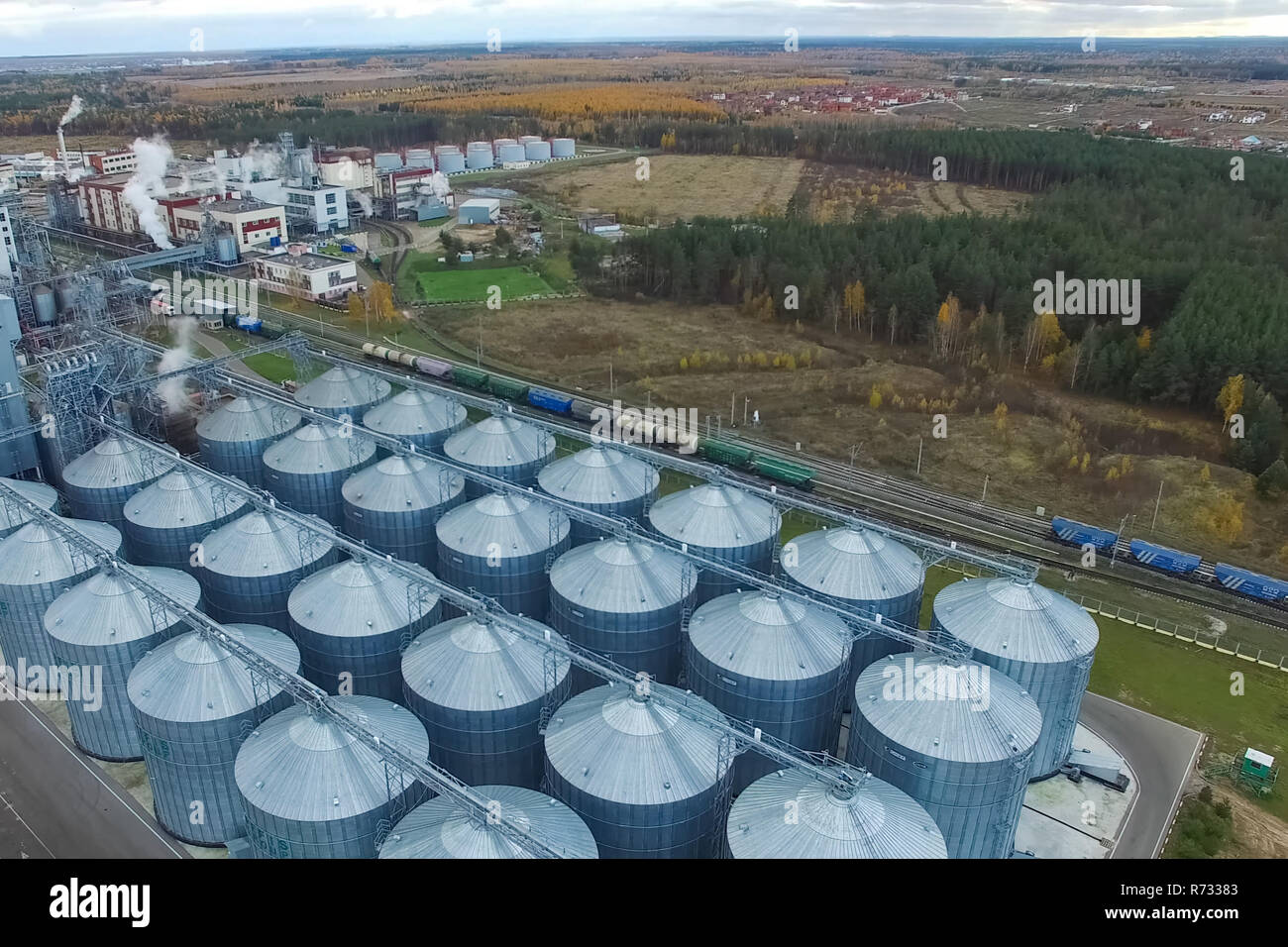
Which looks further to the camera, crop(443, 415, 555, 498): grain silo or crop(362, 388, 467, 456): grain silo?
crop(362, 388, 467, 456): grain silo

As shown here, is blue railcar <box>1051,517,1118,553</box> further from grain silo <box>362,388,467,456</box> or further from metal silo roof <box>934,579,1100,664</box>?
grain silo <box>362,388,467,456</box>

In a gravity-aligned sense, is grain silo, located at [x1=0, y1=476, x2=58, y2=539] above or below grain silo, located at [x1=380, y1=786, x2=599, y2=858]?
above

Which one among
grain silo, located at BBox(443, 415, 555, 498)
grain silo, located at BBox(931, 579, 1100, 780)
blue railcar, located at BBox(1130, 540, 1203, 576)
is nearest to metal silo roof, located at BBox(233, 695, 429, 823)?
grain silo, located at BBox(443, 415, 555, 498)

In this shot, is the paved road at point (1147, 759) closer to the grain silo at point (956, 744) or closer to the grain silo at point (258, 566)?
the grain silo at point (956, 744)

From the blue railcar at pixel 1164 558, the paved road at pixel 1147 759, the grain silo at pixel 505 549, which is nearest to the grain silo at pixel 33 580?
the grain silo at pixel 505 549

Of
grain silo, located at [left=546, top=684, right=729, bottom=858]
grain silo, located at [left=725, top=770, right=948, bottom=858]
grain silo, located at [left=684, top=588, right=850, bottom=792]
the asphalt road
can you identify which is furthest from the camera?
grain silo, located at [left=684, top=588, right=850, bottom=792]

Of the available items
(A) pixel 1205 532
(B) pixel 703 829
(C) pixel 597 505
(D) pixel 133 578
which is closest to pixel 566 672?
(B) pixel 703 829

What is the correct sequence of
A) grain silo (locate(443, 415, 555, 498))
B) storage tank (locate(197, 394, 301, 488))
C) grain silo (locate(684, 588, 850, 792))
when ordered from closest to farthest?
grain silo (locate(684, 588, 850, 792)), grain silo (locate(443, 415, 555, 498)), storage tank (locate(197, 394, 301, 488))
